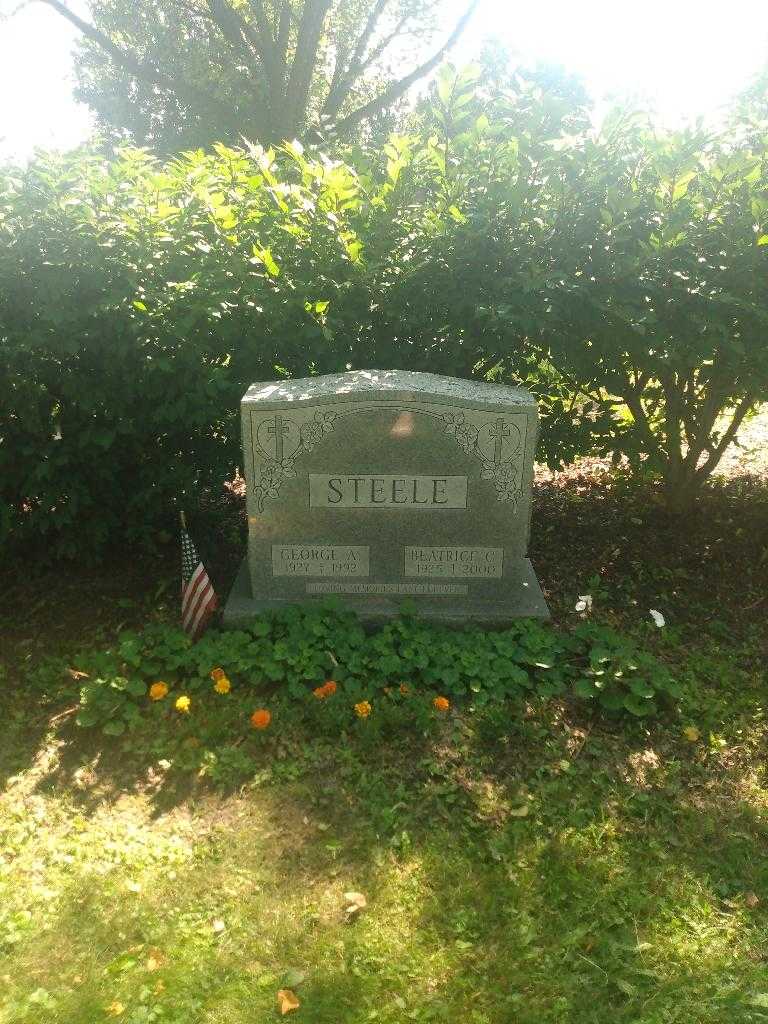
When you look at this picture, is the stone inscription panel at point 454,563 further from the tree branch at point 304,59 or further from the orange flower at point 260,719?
the tree branch at point 304,59

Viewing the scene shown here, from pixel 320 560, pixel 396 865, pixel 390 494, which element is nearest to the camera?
pixel 396 865

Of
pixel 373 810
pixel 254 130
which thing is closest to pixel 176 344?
pixel 373 810

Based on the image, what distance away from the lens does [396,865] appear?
2.67 m

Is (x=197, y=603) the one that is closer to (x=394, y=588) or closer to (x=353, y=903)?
(x=394, y=588)

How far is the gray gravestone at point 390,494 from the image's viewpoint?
146 inches

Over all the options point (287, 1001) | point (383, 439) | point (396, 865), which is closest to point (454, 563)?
point (383, 439)

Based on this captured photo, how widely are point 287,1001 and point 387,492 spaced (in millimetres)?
2307

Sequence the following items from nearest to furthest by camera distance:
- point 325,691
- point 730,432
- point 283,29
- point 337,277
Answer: point 325,691 < point 337,277 < point 730,432 < point 283,29

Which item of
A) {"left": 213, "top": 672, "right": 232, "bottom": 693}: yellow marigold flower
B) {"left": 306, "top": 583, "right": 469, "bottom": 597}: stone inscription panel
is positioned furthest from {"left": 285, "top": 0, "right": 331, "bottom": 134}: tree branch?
{"left": 213, "top": 672, "right": 232, "bottom": 693}: yellow marigold flower

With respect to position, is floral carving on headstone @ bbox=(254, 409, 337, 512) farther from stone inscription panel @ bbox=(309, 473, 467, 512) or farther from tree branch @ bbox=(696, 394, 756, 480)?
tree branch @ bbox=(696, 394, 756, 480)

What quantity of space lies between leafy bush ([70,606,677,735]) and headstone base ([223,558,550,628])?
0.33ft

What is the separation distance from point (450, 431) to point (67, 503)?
2183 millimetres

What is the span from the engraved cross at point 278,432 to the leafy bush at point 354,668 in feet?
2.71

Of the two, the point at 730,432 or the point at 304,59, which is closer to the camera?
the point at 730,432
